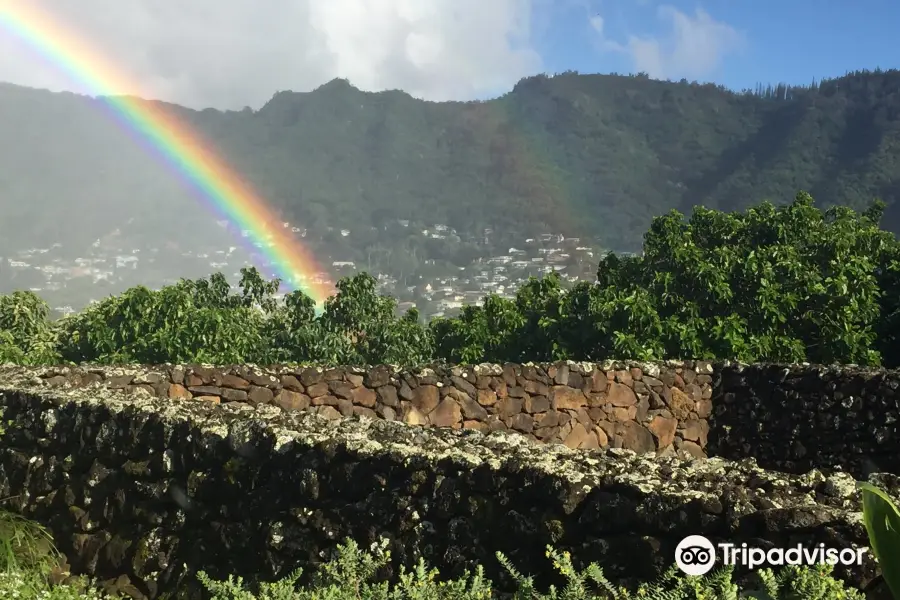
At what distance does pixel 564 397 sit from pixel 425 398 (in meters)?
1.60

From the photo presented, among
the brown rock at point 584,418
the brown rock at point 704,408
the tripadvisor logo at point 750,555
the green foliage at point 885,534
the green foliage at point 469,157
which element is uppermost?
the green foliage at point 469,157

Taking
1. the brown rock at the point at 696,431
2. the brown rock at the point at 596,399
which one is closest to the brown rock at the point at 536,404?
the brown rock at the point at 596,399

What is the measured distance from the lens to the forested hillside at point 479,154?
270ft

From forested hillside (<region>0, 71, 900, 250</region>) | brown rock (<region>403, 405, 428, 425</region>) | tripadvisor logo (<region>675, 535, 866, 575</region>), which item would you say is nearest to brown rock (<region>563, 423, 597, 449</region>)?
brown rock (<region>403, 405, 428, 425</region>)

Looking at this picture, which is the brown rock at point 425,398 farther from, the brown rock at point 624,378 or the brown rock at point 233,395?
the brown rock at point 624,378

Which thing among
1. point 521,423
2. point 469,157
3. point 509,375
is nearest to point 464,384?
point 509,375

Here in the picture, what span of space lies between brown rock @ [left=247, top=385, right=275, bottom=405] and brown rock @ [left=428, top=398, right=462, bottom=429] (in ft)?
5.17

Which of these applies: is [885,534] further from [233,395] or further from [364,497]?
[233,395]

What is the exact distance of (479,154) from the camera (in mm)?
110125

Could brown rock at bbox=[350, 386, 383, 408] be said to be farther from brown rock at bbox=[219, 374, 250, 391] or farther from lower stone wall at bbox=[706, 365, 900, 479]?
lower stone wall at bbox=[706, 365, 900, 479]

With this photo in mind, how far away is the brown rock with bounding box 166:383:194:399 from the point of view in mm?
8453

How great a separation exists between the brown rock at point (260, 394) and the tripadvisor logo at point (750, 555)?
241 inches

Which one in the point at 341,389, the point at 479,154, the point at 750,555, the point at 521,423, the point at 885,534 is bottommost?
the point at 750,555

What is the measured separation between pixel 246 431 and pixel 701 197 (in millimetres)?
82342
